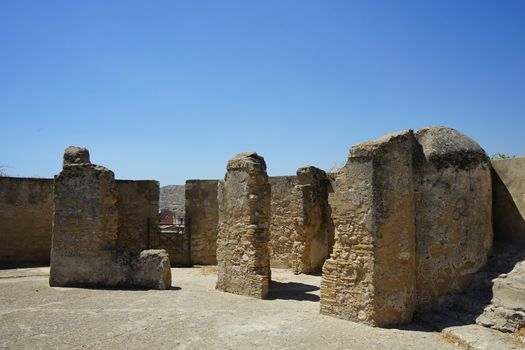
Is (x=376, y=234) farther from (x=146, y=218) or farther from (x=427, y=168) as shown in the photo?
(x=146, y=218)

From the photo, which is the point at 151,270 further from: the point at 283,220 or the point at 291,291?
the point at 283,220

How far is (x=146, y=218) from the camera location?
15.2 m

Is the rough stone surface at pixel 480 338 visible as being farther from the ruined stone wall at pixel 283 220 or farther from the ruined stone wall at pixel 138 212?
the ruined stone wall at pixel 138 212

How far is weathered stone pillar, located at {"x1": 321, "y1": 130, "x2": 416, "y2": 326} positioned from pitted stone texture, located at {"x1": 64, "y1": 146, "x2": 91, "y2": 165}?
8167mm

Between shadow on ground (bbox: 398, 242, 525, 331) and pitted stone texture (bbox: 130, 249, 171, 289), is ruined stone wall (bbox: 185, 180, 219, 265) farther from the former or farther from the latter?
shadow on ground (bbox: 398, 242, 525, 331)

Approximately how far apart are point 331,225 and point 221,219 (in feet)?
14.5

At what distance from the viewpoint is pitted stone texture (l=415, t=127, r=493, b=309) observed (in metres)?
7.32

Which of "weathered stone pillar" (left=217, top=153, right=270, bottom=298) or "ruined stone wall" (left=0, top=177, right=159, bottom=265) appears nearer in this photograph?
"weathered stone pillar" (left=217, top=153, right=270, bottom=298)

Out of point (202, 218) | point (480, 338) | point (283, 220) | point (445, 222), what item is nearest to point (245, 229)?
point (445, 222)

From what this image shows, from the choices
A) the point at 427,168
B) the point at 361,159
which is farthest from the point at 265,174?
the point at 427,168

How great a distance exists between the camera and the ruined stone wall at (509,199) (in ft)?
26.0

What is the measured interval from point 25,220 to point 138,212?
3786mm

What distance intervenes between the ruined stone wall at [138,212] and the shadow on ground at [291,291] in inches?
230

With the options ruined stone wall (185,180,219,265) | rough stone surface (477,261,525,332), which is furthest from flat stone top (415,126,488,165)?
ruined stone wall (185,180,219,265)
